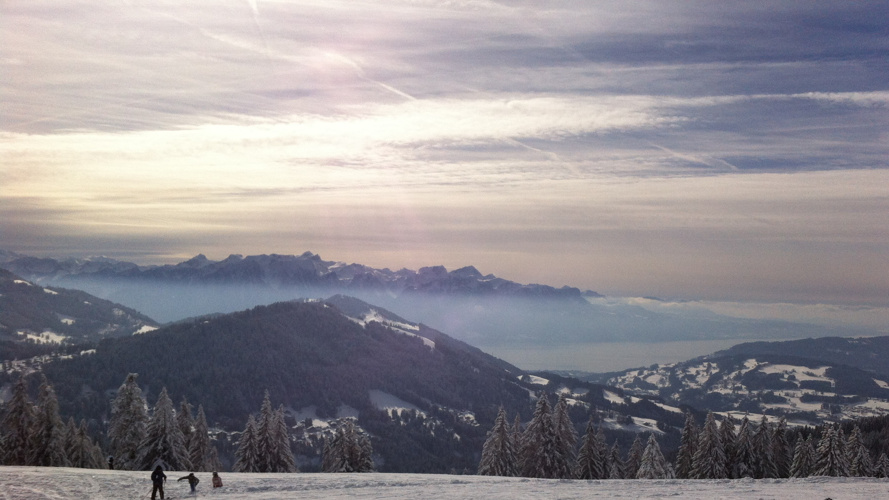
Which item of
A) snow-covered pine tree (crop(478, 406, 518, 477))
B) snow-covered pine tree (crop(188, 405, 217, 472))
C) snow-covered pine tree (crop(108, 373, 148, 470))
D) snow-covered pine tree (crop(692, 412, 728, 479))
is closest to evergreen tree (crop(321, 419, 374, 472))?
snow-covered pine tree (crop(478, 406, 518, 477))

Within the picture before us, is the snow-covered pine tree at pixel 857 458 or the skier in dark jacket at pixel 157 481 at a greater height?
the skier in dark jacket at pixel 157 481

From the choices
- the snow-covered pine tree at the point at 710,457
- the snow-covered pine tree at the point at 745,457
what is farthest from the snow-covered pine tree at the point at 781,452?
the snow-covered pine tree at the point at 710,457

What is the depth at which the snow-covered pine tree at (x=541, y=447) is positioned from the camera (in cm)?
8038

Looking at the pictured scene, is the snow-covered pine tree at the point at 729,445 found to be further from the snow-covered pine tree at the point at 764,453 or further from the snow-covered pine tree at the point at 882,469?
the snow-covered pine tree at the point at 882,469

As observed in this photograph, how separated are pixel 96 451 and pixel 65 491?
50.0 meters

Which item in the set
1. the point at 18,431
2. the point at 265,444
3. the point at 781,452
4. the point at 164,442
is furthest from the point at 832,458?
the point at 18,431

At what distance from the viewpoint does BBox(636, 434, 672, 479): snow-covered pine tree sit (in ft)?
263

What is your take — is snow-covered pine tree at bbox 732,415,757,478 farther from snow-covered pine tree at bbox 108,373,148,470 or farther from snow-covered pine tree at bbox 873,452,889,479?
snow-covered pine tree at bbox 108,373,148,470

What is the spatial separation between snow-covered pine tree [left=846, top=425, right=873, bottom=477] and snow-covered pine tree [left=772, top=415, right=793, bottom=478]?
942cm

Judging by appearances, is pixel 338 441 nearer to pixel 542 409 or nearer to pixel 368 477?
pixel 542 409

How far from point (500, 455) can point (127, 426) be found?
45463mm

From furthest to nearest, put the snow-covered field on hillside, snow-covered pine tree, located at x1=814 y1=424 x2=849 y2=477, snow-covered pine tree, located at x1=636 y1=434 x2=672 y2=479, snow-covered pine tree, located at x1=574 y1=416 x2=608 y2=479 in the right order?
snow-covered pine tree, located at x1=574 y1=416 x2=608 y2=479 < snow-covered pine tree, located at x1=636 y1=434 x2=672 y2=479 < snow-covered pine tree, located at x1=814 y1=424 x2=849 y2=477 < the snow-covered field on hillside

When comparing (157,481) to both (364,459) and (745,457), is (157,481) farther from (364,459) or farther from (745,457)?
(745,457)

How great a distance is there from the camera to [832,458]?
76688 mm
